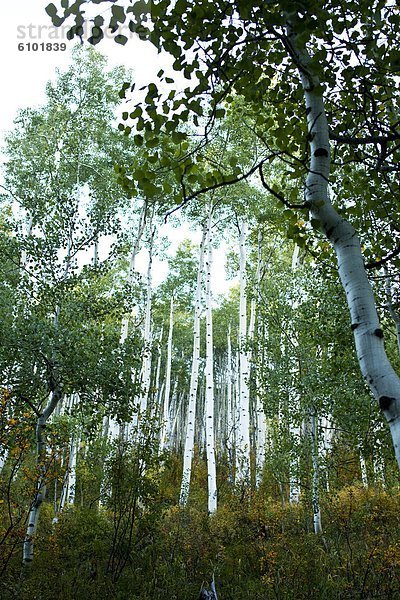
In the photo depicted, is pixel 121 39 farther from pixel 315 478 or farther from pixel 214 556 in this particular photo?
pixel 214 556

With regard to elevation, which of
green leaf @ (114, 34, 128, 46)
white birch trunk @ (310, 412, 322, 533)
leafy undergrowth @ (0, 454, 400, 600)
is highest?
green leaf @ (114, 34, 128, 46)

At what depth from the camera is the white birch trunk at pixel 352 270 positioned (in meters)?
1.72

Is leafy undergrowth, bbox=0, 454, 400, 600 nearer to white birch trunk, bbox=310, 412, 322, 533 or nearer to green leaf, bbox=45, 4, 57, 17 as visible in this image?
white birch trunk, bbox=310, 412, 322, 533

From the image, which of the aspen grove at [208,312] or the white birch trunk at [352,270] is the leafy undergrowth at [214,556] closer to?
the aspen grove at [208,312]

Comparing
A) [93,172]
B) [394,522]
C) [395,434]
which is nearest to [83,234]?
[93,172]

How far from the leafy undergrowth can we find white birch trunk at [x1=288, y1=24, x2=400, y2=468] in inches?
207

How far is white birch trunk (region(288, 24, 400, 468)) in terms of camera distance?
172cm

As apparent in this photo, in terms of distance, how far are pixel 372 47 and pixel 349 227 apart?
1479 mm

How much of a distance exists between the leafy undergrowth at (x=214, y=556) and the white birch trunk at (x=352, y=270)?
526 cm

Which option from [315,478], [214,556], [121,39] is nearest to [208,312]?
[315,478]

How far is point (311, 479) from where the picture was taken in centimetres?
933

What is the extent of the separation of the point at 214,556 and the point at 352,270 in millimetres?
8108

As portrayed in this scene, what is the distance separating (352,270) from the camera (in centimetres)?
205

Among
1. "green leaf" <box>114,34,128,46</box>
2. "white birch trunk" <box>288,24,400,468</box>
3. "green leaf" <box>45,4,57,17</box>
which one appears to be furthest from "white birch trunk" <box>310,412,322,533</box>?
"green leaf" <box>45,4,57,17</box>
